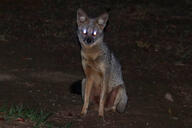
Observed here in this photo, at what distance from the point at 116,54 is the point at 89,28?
15.9 ft

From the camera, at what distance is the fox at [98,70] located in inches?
295

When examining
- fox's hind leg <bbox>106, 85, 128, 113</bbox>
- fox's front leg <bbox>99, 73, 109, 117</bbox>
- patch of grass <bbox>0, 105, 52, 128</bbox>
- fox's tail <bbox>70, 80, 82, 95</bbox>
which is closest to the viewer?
patch of grass <bbox>0, 105, 52, 128</bbox>

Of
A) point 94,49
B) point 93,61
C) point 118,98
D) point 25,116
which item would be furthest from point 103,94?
point 25,116

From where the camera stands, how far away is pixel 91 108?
8.16 meters

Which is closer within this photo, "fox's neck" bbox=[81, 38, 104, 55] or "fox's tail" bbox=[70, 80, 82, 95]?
"fox's neck" bbox=[81, 38, 104, 55]

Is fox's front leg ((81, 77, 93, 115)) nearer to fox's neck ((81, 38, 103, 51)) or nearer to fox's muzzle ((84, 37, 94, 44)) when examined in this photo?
fox's neck ((81, 38, 103, 51))

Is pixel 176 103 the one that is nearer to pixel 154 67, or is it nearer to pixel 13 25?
pixel 154 67

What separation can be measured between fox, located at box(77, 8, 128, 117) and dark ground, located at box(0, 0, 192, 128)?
0.24 m

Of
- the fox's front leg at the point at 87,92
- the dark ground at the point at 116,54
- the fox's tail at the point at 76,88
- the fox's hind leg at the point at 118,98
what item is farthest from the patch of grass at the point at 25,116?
the fox's tail at the point at 76,88

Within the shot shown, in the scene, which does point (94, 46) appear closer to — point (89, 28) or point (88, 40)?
point (88, 40)

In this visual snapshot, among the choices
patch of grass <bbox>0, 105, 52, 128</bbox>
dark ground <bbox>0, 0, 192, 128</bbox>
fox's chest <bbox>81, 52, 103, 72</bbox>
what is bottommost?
dark ground <bbox>0, 0, 192, 128</bbox>

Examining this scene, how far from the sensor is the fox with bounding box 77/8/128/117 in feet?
24.6

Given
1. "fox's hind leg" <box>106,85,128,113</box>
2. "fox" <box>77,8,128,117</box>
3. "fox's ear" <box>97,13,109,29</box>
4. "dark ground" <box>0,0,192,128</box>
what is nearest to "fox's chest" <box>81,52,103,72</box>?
"fox" <box>77,8,128,117</box>

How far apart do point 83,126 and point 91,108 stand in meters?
1.15
